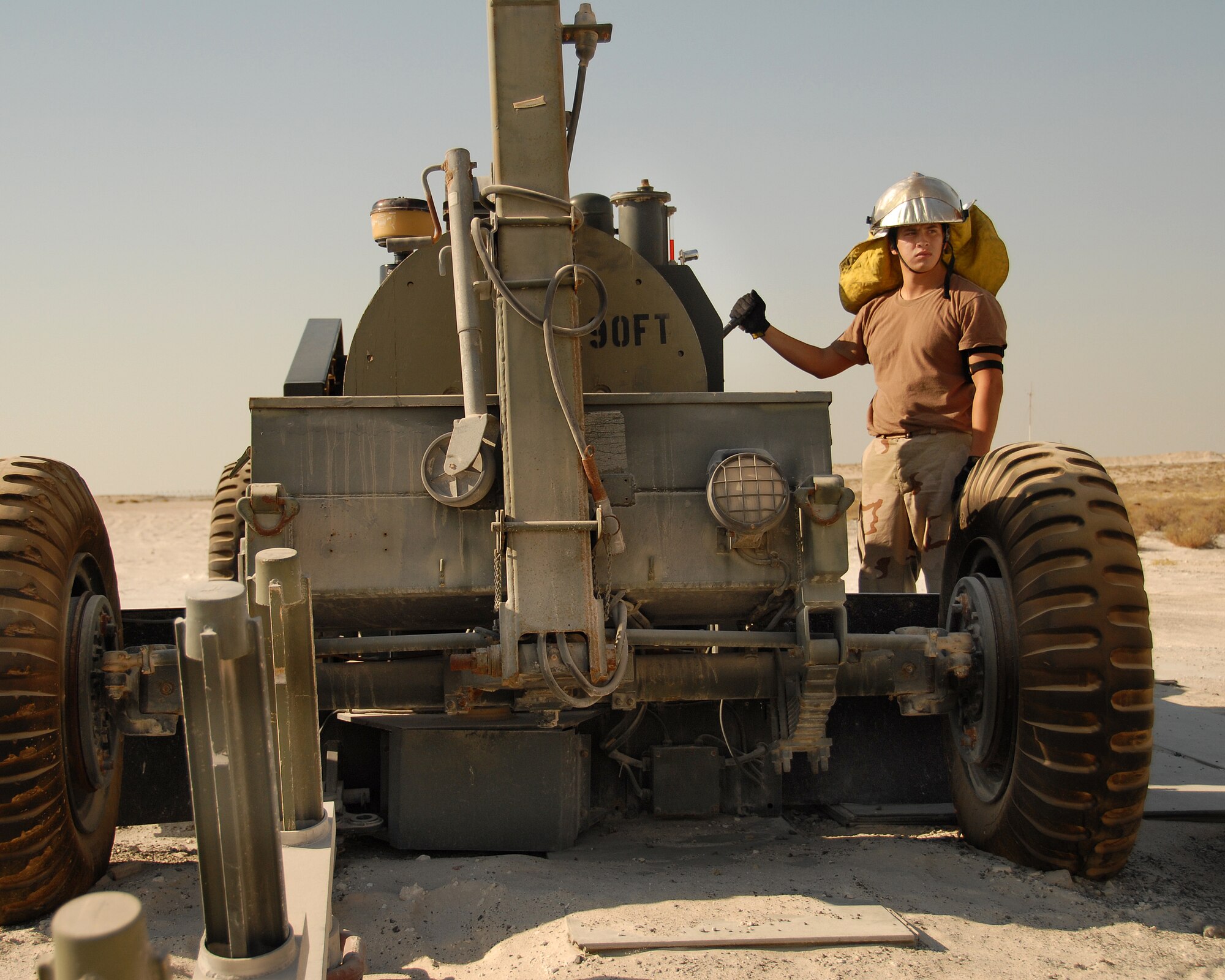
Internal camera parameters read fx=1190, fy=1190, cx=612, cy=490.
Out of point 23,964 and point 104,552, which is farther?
point 104,552

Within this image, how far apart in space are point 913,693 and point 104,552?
2944 mm

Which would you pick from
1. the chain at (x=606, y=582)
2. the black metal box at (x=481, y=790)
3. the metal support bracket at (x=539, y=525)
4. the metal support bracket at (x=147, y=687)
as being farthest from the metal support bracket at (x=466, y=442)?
the black metal box at (x=481, y=790)

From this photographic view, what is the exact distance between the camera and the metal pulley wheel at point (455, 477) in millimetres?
3789

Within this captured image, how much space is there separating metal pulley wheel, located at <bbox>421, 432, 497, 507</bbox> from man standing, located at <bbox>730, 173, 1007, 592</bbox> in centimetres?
202

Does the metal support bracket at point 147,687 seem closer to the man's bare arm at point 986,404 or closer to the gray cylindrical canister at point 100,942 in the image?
the gray cylindrical canister at point 100,942

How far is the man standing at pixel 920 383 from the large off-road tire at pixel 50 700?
3.00m

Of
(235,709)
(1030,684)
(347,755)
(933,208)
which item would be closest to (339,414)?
(347,755)

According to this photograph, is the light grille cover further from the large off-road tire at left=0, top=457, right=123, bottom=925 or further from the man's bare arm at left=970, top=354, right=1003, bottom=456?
the large off-road tire at left=0, top=457, right=123, bottom=925

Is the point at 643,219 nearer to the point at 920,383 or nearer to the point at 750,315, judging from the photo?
the point at 750,315

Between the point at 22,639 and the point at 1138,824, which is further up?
the point at 22,639

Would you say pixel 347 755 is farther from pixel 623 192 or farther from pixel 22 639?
pixel 623 192

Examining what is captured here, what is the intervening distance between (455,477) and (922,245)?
259cm

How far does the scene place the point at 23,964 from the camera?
126 inches

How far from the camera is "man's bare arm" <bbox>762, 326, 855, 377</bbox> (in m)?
5.56
